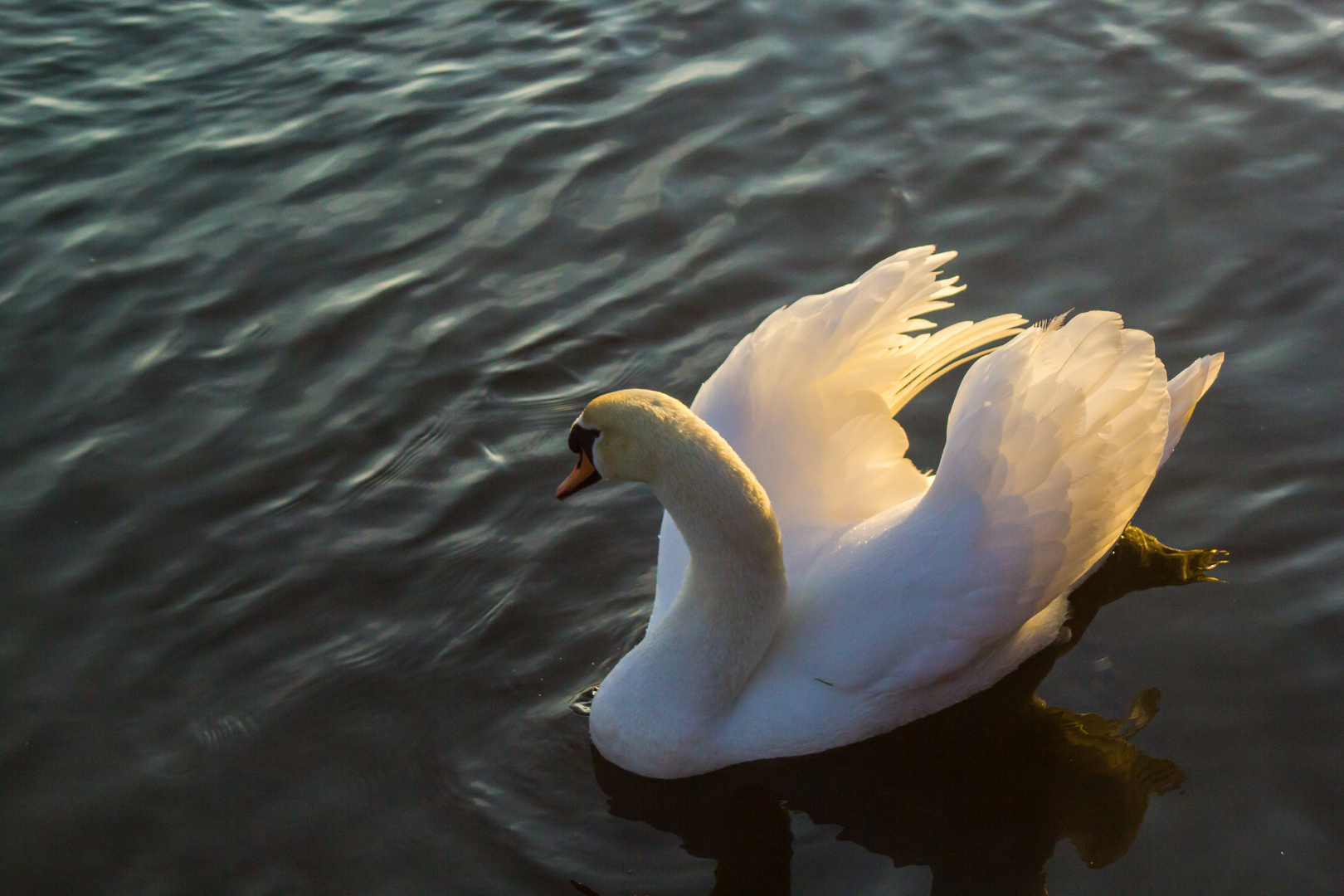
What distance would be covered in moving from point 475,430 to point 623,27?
183 inches

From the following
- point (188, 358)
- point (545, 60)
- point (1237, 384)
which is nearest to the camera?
point (1237, 384)

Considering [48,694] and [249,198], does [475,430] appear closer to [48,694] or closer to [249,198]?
[48,694]

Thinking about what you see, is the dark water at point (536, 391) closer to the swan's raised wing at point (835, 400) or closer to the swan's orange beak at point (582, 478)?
the swan's raised wing at point (835, 400)

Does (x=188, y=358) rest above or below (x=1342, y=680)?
above

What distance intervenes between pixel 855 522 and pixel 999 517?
726mm

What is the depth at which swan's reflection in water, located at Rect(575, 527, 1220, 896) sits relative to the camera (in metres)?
4.64

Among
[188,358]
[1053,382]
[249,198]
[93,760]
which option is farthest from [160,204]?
[1053,382]

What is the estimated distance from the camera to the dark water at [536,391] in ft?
15.9

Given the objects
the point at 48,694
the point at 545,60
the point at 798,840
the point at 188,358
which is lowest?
the point at 798,840

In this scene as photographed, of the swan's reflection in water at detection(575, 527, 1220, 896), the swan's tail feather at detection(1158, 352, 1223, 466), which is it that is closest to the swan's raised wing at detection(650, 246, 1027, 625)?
the swan's tail feather at detection(1158, 352, 1223, 466)

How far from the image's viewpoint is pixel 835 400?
17.8 feet

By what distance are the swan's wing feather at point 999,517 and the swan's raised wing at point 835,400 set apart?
11.8 inches

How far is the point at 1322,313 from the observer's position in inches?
267

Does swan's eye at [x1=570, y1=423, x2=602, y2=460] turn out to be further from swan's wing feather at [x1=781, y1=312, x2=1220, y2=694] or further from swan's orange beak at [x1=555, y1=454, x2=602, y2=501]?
swan's wing feather at [x1=781, y1=312, x2=1220, y2=694]
